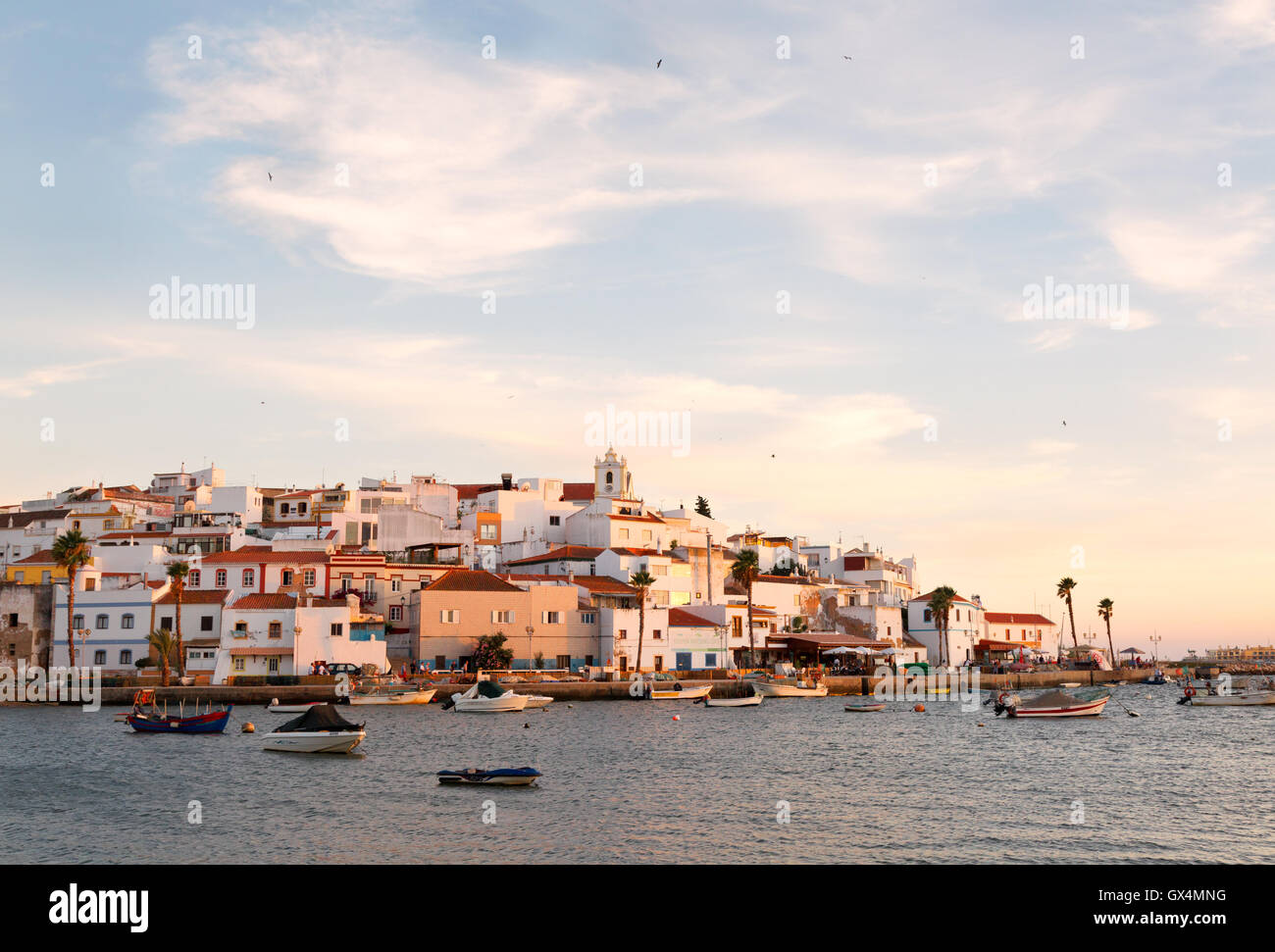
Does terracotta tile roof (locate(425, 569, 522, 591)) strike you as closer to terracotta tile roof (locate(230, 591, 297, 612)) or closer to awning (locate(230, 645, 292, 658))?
terracotta tile roof (locate(230, 591, 297, 612))

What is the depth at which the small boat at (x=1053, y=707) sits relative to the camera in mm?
72938

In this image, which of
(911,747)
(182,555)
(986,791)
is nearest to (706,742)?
(911,747)

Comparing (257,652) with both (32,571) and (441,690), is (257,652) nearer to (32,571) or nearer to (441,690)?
(441,690)

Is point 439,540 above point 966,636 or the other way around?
above

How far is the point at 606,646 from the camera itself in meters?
91.0

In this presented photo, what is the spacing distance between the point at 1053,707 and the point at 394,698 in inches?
1724

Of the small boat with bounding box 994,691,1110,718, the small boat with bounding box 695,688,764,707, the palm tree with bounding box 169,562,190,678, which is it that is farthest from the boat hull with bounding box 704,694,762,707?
the palm tree with bounding box 169,562,190,678

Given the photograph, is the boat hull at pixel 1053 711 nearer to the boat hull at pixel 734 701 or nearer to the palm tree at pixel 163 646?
the boat hull at pixel 734 701

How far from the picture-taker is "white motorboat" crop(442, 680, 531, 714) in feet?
232
